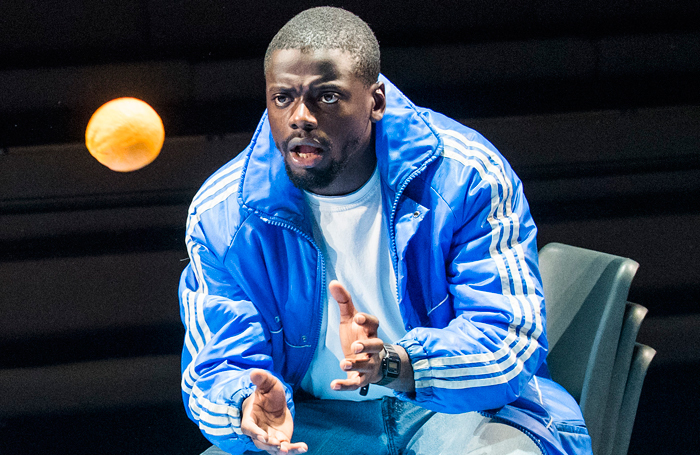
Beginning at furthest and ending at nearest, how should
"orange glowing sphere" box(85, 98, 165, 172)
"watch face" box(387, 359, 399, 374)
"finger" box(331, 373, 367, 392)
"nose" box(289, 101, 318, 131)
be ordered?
1. "orange glowing sphere" box(85, 98, 165, 172)
2. "nose" box(289, 101, 318, 131)
3. "watch face" box(387, 359, 399, 374)
4. "finger" box(331, 373, 367, 392)

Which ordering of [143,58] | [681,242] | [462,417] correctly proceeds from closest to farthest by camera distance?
[462,417]
[143,58]
[681,242]

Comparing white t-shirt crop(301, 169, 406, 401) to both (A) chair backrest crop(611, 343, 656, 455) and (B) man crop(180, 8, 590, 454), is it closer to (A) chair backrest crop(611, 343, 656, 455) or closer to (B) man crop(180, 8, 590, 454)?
(B) man crop(180, 8, 590, 454)

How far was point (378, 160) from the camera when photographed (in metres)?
1.43

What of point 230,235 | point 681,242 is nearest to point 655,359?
point 681,242

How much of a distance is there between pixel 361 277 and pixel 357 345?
1.11 feet

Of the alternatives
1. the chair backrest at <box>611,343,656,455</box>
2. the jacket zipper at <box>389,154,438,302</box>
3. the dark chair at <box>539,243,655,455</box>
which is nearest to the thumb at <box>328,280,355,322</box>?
the jacket zipper at <box>389,154,438,302</box>

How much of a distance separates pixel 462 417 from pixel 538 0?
1499mm

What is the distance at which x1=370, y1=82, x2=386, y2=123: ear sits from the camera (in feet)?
4.68

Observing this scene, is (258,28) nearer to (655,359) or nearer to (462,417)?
(462,417)

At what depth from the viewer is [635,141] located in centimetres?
227

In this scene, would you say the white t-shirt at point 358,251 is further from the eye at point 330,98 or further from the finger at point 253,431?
the finger at point 253,431

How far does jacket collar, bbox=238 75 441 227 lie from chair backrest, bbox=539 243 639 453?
1.62 ft

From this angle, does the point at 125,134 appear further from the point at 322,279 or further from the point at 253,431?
the point at 253,431

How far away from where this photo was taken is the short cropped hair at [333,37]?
131 centimetres
